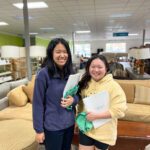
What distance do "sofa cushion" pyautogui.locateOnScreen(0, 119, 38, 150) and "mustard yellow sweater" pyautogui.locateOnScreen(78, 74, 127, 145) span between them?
33.9 inches

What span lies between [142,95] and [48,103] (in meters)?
2.80

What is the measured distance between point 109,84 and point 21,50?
144 inches

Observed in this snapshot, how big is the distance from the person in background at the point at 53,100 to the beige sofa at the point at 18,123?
2.36 ft

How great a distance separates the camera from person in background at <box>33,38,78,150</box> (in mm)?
1386

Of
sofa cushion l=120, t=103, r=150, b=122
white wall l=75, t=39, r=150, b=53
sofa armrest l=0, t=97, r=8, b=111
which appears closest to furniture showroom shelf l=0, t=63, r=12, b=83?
sofa armrest l=0, t=97, r=8, b=111

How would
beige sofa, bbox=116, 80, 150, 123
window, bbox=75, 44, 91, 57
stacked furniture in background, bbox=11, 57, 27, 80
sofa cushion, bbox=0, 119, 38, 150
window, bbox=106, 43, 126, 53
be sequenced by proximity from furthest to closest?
window, bbox=75, 44, 91, 57
window, bbox=106, 43, 126, 53
stacked furniture in background, bbox=11, 57, 27, 80
beige sofa, bbox=116, 80, 150, 123
sofa cushion, bbox=0, 119, 38, 150

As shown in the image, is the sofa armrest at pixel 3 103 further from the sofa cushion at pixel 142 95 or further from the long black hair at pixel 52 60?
the sofa cushion at pixel 142 95

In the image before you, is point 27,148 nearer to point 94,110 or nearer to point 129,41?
point 94,110

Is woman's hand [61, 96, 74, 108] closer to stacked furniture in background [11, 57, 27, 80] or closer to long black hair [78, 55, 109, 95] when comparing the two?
long black hair [78, 55, 109, 95]

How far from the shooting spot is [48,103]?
142 centimetres

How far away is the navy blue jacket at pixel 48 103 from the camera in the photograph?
138cm

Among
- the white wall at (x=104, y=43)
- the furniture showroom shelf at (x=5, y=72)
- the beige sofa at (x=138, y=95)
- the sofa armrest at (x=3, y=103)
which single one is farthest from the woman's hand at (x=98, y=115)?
the white wall at (x=104, y=43)

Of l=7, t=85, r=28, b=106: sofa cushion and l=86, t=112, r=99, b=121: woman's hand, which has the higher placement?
l=86, t=112, r=99, b=121: woman's hand

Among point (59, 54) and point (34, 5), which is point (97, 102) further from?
point (34, 5)
